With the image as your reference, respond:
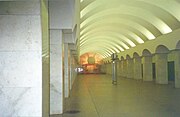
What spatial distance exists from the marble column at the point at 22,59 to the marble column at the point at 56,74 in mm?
4539

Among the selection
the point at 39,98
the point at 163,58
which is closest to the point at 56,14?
the point at 39,98

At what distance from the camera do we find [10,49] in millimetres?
5152

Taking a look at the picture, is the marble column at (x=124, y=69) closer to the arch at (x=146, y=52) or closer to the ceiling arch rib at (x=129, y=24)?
the arch at (x=146, y=52)

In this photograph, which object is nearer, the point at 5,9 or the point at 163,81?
the point at 5,9

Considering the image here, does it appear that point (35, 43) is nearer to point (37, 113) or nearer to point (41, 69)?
point (41, 69)

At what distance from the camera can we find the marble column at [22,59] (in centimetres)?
502

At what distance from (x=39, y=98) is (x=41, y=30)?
4.30 feet

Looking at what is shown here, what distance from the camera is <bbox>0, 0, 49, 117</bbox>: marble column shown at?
16.5 feet

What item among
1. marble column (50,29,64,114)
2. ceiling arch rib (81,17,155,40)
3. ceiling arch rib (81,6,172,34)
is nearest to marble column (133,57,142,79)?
ceiling arch rib (81,17,155,40)

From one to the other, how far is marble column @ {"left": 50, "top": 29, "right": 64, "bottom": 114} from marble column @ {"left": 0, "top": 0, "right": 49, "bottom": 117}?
14.9 feet

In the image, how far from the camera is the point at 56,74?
9883mm

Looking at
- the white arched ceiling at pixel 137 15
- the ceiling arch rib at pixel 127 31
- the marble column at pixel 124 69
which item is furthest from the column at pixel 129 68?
the white arched ceiling at pixel 137 15

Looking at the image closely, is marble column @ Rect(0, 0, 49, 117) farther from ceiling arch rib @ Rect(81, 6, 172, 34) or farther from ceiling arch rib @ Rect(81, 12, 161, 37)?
ceiling arch rib @ Rect(81, 12, 161, 37)

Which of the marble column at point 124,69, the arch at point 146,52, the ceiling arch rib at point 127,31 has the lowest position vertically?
the marble column at point 124,69
